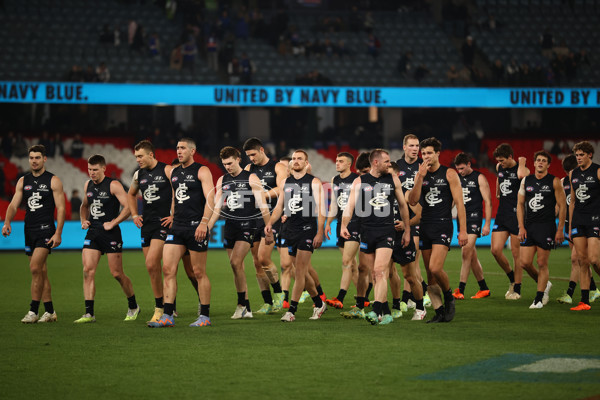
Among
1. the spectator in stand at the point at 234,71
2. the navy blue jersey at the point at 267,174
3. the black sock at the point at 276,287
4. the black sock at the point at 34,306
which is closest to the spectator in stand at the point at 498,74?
the spectator in stand at the point at 234,71

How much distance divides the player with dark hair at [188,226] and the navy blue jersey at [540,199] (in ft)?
16.4

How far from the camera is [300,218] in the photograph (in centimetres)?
1121

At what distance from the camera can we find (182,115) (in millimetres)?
32844

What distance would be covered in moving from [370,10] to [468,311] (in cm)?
2643

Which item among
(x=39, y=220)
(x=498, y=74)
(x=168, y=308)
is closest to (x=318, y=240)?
(x=168, y=308)

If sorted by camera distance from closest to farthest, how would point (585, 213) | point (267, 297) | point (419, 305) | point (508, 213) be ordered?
1. point (419, 305)
2. point (585, 213)
3. point (267, 297)
4. point (508, 213)

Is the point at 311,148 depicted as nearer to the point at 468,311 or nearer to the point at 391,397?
the point at 468,311

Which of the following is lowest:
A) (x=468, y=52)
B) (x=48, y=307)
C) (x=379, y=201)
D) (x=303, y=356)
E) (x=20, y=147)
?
(x=303, y=356)

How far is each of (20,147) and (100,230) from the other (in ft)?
66.0

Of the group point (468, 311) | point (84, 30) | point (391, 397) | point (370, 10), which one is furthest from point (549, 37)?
point (391, 397)

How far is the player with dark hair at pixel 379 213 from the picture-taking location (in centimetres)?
1028

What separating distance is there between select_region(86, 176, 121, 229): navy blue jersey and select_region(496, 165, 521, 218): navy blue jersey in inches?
255

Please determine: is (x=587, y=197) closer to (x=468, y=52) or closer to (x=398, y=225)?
(x=398, y=225)

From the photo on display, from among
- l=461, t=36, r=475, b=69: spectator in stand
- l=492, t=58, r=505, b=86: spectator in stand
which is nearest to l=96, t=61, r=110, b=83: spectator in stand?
l=461, t=36, r=475, b=69: spectator in stand
